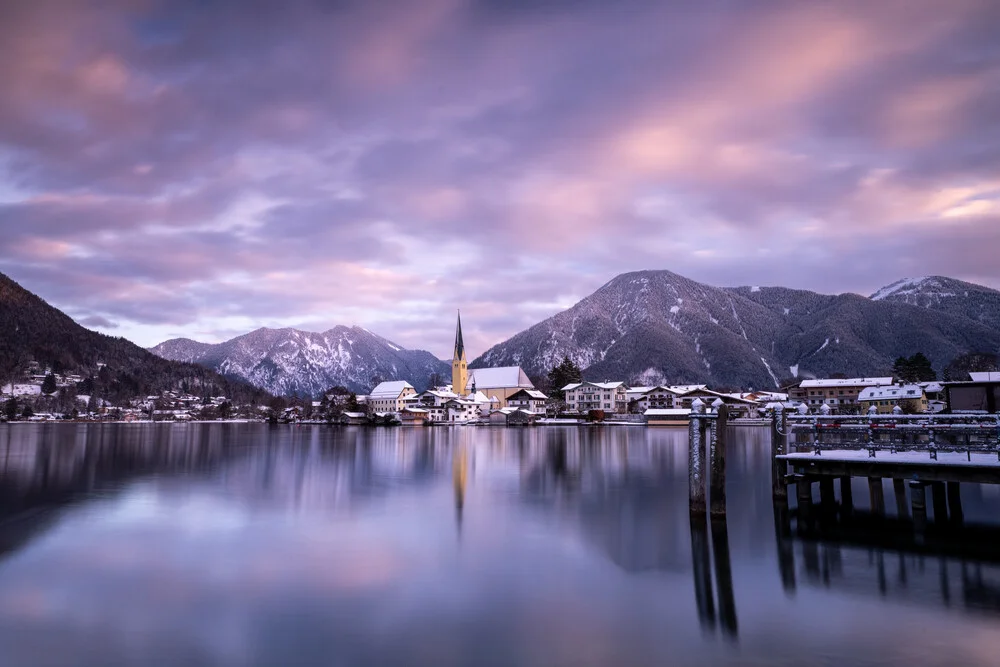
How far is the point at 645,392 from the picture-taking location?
603 ft

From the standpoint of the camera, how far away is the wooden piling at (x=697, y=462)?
78.0ft

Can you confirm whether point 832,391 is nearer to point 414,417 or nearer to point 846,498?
point 414,417

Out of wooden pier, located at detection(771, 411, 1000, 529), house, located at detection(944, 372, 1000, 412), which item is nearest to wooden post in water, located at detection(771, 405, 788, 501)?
wooden pier, located at detection(771, 411, 1000, 529)

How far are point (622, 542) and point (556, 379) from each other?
550ft

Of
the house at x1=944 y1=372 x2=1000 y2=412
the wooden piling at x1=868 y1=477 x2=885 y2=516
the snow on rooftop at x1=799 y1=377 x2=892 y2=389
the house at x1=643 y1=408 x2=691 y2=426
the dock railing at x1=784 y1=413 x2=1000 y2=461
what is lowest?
the house at x1=643 y1=408 x2=691 y2=426

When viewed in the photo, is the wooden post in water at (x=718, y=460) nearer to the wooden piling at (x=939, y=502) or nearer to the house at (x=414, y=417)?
the wooden piling at (x=939, y=502)

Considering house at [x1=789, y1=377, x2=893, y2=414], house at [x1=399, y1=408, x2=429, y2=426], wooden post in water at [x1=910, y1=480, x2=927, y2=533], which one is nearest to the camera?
wooden post in water at [x1=910, y1=480, x2=927, y2=533]

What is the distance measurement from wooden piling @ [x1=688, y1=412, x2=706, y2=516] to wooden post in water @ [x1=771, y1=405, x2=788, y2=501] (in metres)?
4.86

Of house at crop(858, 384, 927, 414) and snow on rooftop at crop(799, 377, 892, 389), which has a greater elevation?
snow on rooftop at crop(799, 377, 892, 389)

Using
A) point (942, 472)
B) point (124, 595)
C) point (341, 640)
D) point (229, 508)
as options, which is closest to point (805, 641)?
point (341, 640)

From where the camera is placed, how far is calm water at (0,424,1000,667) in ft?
41.1

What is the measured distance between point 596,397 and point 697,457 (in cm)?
15185

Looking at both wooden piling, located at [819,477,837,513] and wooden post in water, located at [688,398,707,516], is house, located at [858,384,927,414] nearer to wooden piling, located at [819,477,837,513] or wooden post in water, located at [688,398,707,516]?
wooden piling, located at [819,477,837,513]

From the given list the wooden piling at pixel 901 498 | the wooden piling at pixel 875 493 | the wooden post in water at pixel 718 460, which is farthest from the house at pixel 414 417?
the wooden piling at pixel 901 498
